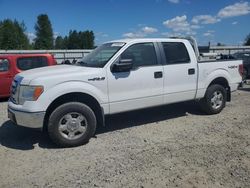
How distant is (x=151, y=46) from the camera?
635 centimetres

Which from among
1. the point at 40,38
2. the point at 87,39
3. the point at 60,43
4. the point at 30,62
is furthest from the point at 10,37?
the point at 30,62

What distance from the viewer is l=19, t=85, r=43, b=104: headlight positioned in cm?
503

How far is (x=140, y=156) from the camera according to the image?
4828 mm

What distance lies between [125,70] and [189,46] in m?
2.01

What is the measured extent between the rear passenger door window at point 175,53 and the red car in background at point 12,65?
18.4 feet

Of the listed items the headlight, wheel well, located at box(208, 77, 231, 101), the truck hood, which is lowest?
wheel well, located at box(208, 77, 231, 101)

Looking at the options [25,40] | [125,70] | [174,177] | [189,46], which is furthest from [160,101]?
[25,40]

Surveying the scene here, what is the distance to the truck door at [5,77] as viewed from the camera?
1002 centimetres

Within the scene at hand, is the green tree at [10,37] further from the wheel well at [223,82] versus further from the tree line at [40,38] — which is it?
the wheel well at [223,82]

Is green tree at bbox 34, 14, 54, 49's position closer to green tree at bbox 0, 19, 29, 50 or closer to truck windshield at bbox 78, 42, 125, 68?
green tree at bbox 0, 19, 29, 50

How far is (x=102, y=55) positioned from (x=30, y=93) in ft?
5.85

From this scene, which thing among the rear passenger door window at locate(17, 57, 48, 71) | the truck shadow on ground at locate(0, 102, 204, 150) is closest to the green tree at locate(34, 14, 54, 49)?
the rear passenger door window at locate(17, 57, 48, 71)

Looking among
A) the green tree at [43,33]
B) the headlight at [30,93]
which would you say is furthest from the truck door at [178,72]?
the green tree at [43,33]

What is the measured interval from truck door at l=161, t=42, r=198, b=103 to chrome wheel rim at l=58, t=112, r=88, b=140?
2.02 metres
